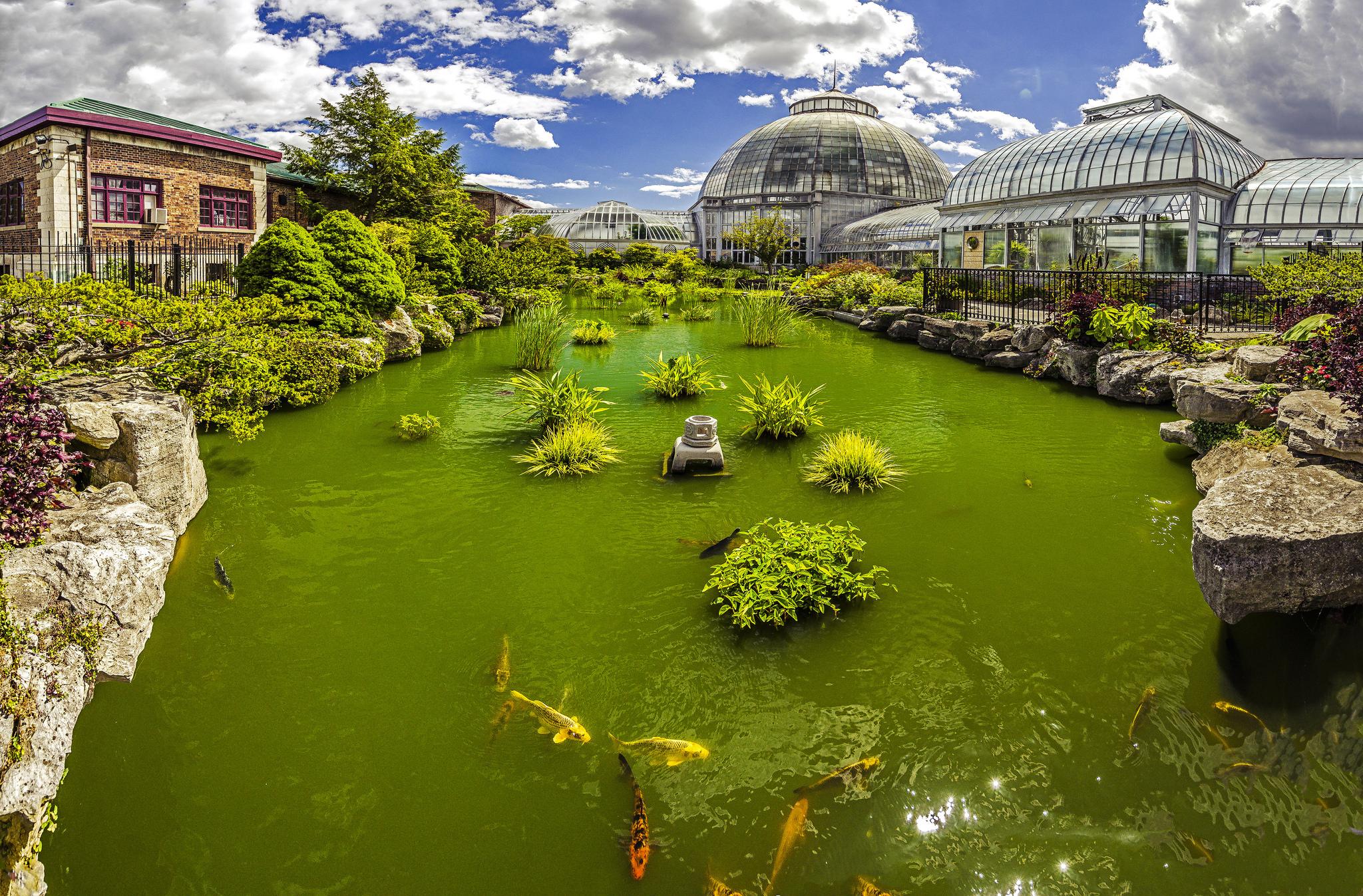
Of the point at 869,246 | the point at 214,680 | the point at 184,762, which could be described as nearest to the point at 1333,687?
the point at 184,762

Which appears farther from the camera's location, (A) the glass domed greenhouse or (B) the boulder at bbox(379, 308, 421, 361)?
(A) the glass domed greenhouse

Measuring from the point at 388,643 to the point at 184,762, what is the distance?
4.09 ft

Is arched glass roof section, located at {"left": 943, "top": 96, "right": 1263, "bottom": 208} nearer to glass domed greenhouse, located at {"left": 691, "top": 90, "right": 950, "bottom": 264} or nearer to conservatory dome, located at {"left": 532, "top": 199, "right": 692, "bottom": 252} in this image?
glass domed greenhouse, located at {"left": 691, "top": 90, "right": 950, "bottom": 264}

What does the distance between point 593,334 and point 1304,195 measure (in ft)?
67.5

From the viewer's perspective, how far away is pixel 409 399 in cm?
1191

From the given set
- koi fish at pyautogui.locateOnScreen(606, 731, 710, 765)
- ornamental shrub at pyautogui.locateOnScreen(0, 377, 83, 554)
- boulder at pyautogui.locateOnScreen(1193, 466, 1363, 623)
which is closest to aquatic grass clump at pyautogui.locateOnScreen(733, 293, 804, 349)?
boulder at pyautogui.locateOnScreen(1193, 466, 1363, 623)

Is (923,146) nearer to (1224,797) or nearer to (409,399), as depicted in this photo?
(409,399)

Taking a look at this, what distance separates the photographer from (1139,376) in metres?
11.4

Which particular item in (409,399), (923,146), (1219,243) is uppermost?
(923,146)

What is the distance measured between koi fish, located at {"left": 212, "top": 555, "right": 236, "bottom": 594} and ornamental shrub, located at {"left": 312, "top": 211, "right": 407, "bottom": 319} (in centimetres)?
943

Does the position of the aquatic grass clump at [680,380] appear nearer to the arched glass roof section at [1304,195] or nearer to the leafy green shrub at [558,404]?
the leafy green shrub at [558,404]

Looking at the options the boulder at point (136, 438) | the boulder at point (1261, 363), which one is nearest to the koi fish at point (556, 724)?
the boulder at point (136, 438)

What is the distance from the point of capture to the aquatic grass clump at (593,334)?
721 inches

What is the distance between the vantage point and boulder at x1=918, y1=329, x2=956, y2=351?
682 inches
